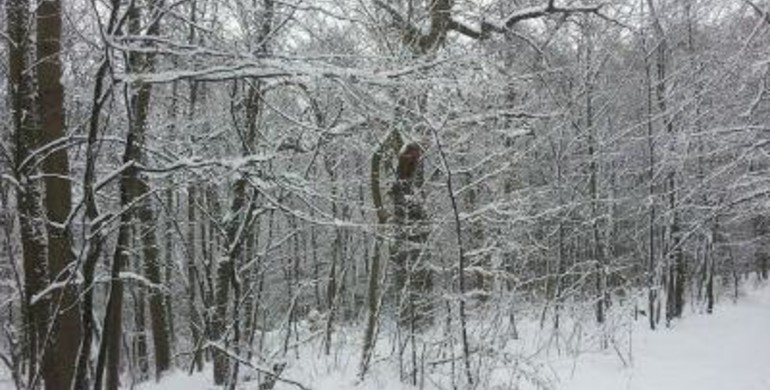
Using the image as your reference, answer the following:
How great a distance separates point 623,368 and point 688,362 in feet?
4.10

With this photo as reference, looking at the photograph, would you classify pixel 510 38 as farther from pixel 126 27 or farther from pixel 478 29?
pixel 126 27

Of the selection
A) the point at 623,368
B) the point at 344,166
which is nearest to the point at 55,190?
the point at 623,368

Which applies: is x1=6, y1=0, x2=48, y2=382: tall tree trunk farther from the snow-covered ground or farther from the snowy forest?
the snow-covered ground

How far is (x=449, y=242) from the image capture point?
12500 millimetres

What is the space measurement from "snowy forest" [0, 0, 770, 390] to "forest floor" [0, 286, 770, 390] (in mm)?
108

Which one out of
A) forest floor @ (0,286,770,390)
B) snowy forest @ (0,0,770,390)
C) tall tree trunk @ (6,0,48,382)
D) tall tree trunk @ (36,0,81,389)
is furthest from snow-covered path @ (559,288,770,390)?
tall tree trunk @ (6,0,48,382)

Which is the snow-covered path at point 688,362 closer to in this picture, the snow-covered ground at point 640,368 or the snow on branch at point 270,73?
the snow-covered ground at point 640,368

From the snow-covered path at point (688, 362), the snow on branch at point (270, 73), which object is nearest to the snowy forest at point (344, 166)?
the snow on branch at point (270, 73)

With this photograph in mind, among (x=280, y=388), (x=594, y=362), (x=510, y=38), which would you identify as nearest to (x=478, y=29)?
(x=510, y=38)

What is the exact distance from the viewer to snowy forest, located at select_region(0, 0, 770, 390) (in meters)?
4.57

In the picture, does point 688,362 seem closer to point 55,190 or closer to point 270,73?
point 55,190

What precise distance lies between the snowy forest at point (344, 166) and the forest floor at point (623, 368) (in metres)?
0.11

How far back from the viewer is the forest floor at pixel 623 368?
1027 centimetres

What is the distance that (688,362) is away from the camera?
12.3 meters
